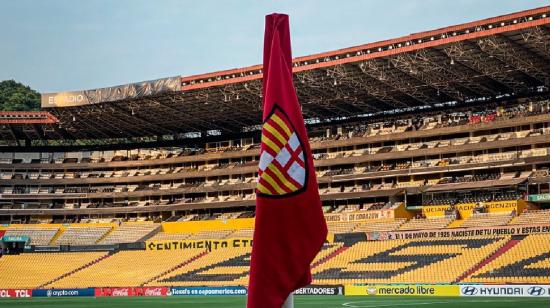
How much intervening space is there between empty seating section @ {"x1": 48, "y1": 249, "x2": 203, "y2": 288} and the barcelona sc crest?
65.9 metres

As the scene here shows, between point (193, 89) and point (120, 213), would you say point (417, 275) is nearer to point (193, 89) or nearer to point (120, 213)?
point (193, 89)

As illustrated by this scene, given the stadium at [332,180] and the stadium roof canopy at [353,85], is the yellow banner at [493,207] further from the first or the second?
the stadium roof canopy at [353,85]

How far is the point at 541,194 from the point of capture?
6750 centimetres

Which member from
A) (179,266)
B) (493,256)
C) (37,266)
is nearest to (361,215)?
(179,266)

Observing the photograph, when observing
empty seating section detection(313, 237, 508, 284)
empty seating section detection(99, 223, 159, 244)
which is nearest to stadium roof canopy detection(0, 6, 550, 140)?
empty seating section detection(99, 223, 159, 244)

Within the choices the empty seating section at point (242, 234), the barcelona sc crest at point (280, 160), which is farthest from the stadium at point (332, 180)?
the barcelona sc crest at point (280, 160)

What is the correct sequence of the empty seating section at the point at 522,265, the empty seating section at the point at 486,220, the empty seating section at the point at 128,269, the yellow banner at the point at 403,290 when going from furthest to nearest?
the empty seating section at the point at 128,269
the empty seating section at the point at 486,220
the empty seating section at the point at 522,265
the yellow banner at the point at 403,290

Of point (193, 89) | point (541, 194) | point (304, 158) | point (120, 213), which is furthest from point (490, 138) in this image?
point (304, 158)

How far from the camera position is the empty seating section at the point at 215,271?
67188 millimetres

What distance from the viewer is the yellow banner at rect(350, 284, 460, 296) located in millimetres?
48906

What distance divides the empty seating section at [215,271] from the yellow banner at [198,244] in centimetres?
114

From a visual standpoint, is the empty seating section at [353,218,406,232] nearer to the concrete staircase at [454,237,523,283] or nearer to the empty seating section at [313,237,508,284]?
the empty seating section at [313,237,508,284]

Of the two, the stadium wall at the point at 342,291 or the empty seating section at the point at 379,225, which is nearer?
the stadium wall at the point at 342,291

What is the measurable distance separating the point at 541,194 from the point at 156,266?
118 feet
